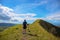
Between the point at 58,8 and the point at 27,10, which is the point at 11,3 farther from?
the point at 58,8

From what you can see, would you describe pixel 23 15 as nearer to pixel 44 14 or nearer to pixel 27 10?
pixel 27 10

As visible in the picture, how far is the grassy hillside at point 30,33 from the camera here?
13.2ft

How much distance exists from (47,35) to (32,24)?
1.62 ft

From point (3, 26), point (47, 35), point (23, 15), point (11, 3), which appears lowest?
point (47, 35)

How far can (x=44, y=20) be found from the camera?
165 inches

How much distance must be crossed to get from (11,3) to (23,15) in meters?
0.46

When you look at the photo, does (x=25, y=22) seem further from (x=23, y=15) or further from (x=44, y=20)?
(x=44, y=20)

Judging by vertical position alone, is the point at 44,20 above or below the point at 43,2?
below

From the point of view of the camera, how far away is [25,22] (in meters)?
4.13

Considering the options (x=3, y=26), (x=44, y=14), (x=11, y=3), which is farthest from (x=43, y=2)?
(x=3, y=26)

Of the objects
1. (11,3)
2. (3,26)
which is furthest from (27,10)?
(3,26)

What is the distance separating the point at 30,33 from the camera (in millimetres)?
4074

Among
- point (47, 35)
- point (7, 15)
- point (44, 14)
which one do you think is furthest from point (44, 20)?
point (7, 15)

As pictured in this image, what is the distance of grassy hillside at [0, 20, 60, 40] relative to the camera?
4016 mm
